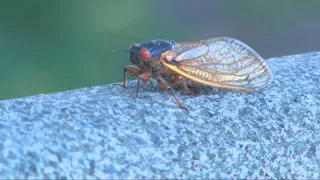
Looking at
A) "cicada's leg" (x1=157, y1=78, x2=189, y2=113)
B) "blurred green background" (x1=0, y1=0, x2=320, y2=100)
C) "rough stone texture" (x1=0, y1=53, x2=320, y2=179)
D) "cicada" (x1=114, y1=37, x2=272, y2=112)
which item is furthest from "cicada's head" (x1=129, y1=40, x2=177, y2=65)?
"blurred green background" (x1=0, y1=0, x2=320, y2=100)

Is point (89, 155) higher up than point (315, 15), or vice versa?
point (89, 155)

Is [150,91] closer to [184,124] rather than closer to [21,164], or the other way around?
[184,124]

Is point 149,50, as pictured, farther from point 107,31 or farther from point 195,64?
point 107,31

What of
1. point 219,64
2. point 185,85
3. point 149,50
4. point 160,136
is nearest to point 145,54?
point 149,50

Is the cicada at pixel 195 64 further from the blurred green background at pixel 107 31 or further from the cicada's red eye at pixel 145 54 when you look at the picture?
the blurred green background at pixel 107 31

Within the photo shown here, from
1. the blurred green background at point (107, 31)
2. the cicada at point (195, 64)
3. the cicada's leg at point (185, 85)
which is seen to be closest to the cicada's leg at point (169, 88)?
the cicada at point (195, 64)

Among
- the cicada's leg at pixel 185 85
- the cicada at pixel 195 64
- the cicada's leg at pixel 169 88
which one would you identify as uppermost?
the cicada at pixel 195 64

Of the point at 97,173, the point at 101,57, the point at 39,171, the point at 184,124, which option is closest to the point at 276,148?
the point at 184,124
